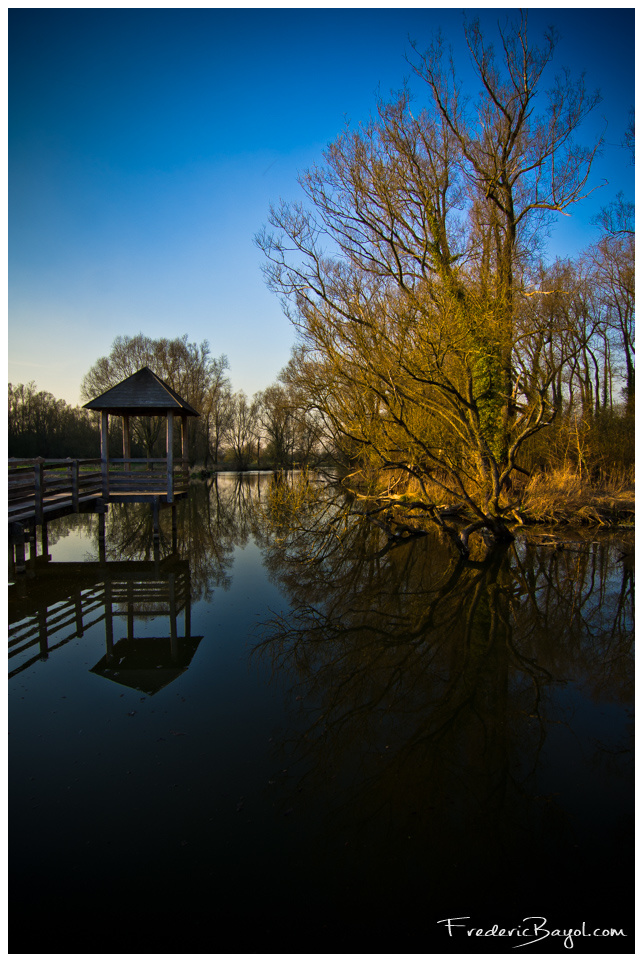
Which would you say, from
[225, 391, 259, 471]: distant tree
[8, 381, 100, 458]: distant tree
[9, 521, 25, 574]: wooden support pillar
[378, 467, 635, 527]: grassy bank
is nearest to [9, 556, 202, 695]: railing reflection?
[9, 521, 25, 574]: wooden support pillar

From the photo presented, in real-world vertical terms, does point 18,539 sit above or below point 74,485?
below

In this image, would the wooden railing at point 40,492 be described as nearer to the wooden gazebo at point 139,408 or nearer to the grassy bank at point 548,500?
the wooden gazebo at point 139,408

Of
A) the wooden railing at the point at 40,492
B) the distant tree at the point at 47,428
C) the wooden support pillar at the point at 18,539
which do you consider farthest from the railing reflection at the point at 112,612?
the distant tree at the point at 47,428

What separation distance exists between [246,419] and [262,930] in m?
59.6

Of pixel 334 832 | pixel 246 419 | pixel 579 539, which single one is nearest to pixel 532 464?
pixel 579 539

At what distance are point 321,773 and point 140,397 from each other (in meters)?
Result: 14.1

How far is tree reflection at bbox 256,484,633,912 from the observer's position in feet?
10.7

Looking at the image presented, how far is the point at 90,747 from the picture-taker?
13.8 ft

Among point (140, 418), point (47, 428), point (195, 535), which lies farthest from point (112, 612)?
point (47, 428)

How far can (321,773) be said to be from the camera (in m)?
3.75

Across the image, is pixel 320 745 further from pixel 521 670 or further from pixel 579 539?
pixel 579 539

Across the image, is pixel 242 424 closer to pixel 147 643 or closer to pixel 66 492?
pixel 66 492

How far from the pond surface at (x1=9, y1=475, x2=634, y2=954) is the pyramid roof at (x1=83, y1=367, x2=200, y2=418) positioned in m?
8.39
